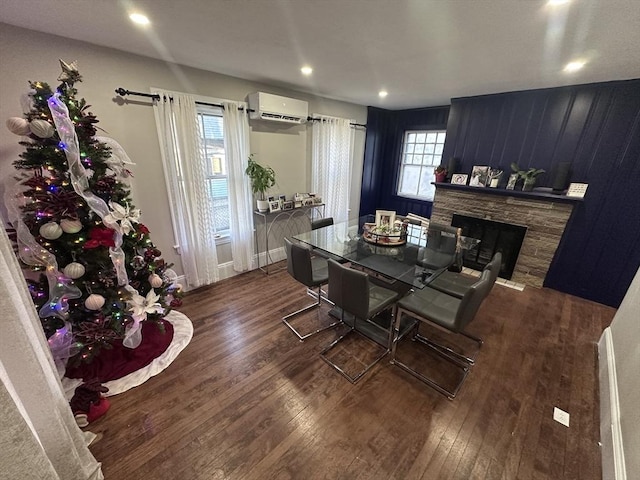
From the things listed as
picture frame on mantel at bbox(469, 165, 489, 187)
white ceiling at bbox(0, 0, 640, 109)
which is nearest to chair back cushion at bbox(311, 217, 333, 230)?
white ceiling at bbox(0, 0, 640, 109)

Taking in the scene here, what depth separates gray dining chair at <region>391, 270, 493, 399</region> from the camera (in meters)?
1.61

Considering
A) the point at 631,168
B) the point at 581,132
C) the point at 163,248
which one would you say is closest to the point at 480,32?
the point at 581,132

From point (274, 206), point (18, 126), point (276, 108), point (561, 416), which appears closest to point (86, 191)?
point (18, 126)

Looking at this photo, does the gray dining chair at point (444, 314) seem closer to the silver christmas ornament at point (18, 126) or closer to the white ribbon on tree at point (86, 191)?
the white ribbon on tree at point (86, 191)

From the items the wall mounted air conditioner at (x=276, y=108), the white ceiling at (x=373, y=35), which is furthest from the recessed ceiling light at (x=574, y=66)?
the wall mounted air conditioner at (x=276, y=108)

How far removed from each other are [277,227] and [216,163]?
1.22m

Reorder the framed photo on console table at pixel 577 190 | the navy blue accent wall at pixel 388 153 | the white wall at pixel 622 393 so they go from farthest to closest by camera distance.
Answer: the navy blue accent wall at pixel 388 153 → the framed photo on console table at pixel 577 190 → the white wall at pixel 622 393

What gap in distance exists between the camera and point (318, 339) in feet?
7.38

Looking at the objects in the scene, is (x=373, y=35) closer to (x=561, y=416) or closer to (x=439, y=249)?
(x=439, y=249)

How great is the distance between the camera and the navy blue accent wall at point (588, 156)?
8.45 ft

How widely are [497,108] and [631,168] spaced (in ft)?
4.90

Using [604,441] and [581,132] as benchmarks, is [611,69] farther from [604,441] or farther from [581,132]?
[604,441]

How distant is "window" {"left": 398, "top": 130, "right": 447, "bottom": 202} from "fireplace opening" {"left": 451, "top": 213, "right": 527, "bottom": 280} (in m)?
1.15

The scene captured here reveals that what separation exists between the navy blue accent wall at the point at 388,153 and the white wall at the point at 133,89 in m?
1.67
